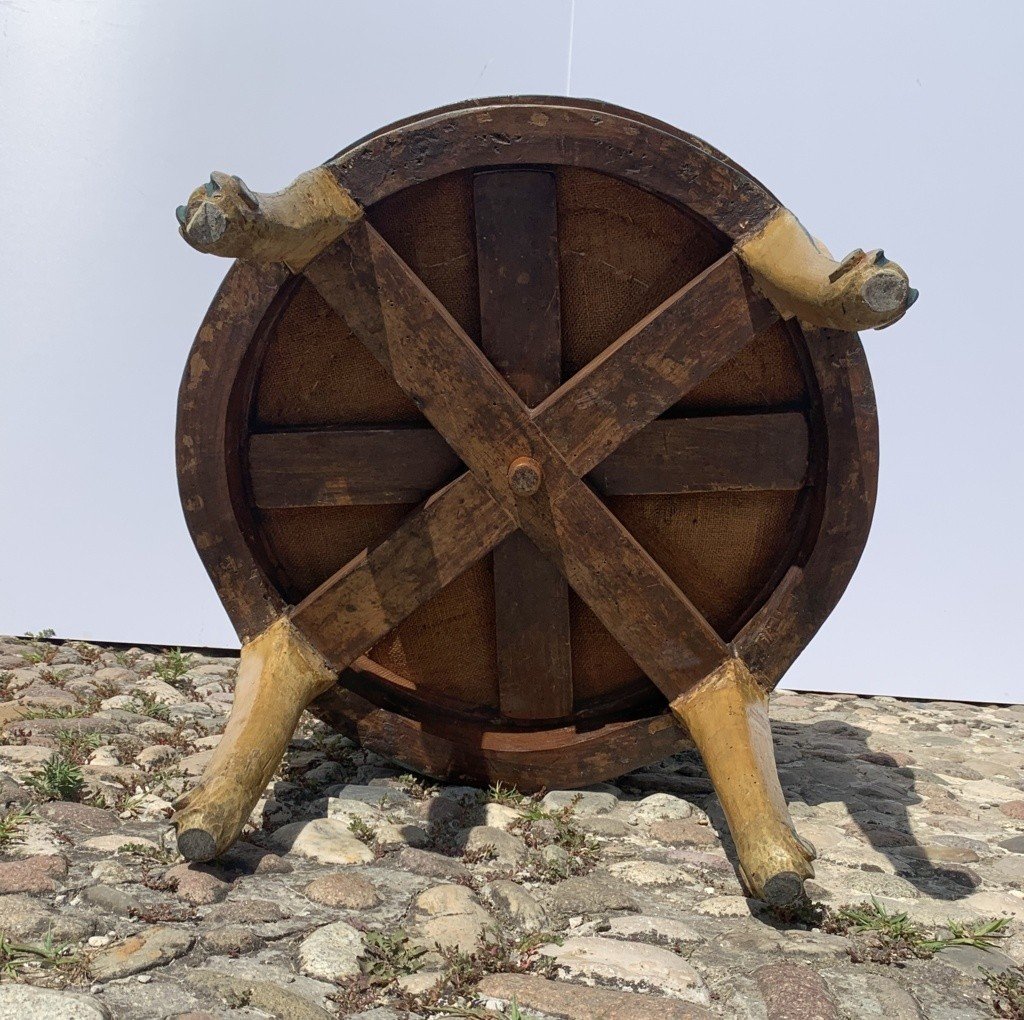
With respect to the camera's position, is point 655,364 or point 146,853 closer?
point 146,853

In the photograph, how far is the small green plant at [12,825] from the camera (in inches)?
104

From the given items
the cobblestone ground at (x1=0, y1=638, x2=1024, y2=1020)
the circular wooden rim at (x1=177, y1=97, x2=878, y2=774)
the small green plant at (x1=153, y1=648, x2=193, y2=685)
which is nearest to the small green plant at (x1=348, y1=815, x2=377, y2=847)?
the cobblestone ground at (x1=0, y1=638, x2=1024, y2=1020)

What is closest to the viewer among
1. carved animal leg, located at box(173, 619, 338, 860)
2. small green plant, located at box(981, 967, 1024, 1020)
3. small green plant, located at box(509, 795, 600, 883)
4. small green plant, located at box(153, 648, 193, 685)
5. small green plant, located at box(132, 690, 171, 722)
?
small green plant, located at box(981, 967, 1024, 1020)

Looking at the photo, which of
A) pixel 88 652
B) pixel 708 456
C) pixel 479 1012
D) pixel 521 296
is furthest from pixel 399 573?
pixel 88 652

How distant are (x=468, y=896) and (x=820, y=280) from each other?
174 centimetres

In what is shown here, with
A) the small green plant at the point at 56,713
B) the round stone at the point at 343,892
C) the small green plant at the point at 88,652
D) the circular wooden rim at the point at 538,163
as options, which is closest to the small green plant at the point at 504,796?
the circular wooden rim at the point at 538,163

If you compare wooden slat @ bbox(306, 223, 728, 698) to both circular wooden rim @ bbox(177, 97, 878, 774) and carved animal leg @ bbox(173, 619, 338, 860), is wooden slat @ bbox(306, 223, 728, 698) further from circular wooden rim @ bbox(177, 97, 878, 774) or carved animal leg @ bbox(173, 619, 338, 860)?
carved animal leg @ bbox(173, 619, 338, 860)

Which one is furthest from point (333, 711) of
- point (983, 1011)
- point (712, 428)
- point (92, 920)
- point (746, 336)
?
point (983, 1011)

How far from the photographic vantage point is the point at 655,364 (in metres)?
2.95

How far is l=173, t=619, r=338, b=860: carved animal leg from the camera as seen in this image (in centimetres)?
258

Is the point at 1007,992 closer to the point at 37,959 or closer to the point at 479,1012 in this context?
the point at 479,1012

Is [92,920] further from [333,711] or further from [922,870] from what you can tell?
[922,870]

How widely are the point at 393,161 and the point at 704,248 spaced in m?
0.92

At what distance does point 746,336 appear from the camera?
9.66 ft
